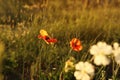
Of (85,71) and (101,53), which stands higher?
(101,53)

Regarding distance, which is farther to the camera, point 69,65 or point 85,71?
point 69,65

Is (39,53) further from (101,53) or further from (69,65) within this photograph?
(101,53)

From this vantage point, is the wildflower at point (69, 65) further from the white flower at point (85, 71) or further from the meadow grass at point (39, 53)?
the white flower at point (85, 71)

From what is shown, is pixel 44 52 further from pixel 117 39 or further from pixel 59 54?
pixel 117 39

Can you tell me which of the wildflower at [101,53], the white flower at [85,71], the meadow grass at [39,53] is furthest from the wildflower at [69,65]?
the wildflower at [101,53]

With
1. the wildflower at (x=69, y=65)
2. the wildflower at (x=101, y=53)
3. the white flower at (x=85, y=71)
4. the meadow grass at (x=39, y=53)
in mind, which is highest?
the wildflower at (x=101, y=53)

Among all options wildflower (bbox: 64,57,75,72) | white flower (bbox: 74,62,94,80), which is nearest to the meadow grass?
wildflower (bbox: 64,57,75,72)

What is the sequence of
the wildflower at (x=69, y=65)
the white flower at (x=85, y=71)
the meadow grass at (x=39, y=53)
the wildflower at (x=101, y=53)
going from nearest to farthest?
the wildflower at (x=101, y=53)
the white flower at (x=85, y=71)
the wildflower at (x=69, y=65)
the meadow grass at (x=39, y=53)

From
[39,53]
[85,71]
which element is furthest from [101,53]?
[39,53]

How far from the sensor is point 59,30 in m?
5.64

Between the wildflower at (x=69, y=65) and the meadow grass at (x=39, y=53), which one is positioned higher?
the wildflower at (x=69, y=65)

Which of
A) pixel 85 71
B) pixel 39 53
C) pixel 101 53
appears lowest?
pixel 39 53

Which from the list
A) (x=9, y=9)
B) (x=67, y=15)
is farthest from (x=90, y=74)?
(x=67, y=15)

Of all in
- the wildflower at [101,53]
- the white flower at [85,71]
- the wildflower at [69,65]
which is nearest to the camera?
the wildflower at [101,53]
